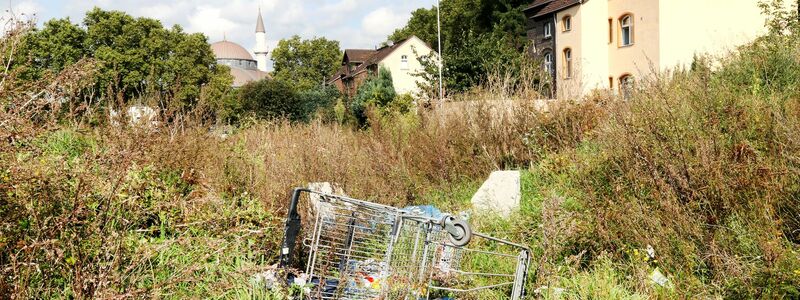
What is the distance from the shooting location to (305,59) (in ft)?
273

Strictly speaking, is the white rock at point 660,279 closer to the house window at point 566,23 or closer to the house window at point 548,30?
the house window at point 566,23

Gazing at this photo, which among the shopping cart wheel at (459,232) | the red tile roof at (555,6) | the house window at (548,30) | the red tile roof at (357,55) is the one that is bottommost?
the shopping cart wheel at (459,232)

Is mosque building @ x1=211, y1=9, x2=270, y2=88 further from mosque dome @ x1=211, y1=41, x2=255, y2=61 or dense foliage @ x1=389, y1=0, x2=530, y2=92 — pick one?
dense foliage @ x1=389, y1=0, x2=530, y2=92

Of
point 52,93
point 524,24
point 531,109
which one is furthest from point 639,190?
point 524,24

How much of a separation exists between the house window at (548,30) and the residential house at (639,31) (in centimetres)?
9

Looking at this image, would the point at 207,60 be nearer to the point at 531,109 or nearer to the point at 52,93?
the point at 531,109

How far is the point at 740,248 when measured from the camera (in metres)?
4.80

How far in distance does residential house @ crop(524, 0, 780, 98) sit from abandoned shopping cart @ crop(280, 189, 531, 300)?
20.1m

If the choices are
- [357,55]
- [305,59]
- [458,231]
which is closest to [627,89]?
[458,231]

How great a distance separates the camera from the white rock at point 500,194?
23.5 ft

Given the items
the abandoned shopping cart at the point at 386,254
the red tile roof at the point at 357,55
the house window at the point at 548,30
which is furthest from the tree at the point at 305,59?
the abandoned shopping cart at the point at 386,254

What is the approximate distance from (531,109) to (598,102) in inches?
36.0

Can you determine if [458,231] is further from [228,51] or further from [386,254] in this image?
[228,51]

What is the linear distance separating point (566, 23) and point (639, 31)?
178 inches
